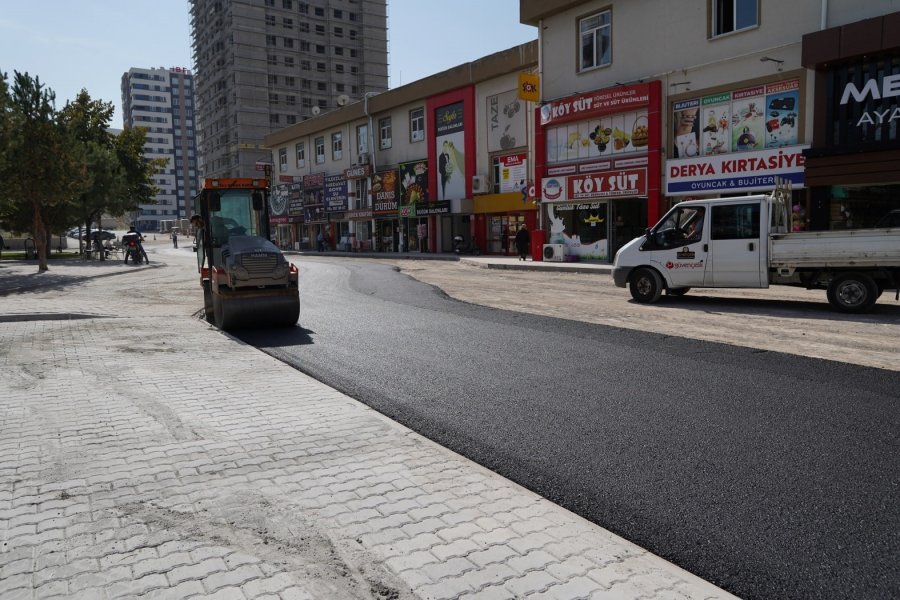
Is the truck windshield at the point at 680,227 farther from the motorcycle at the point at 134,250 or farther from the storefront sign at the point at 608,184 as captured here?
the motorcycle at the point at 134,250

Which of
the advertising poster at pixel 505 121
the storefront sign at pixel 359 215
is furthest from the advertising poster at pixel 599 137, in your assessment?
the storefront sign at pixel 359 215

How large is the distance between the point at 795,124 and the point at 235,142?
80.1m

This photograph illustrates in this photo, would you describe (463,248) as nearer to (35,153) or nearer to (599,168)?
(599,168)

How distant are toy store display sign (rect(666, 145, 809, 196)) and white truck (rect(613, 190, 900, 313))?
32.6 ft

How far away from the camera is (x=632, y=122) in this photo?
2675 cm

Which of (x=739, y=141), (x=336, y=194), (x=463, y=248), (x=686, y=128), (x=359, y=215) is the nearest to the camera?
(x=739, y=141)

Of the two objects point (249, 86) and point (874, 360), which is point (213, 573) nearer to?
point (874, 360)

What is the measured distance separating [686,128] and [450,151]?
60.3 ft

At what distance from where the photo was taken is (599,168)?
2797 centimetres

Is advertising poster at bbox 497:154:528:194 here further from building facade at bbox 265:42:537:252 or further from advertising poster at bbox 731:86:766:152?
advertising poster at bbox 731:86:766:152

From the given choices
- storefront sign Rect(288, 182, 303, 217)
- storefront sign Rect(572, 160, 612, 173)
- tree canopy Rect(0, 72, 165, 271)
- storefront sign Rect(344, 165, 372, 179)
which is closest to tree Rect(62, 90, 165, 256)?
tree canopy Rect(0, 72, 165, 271)

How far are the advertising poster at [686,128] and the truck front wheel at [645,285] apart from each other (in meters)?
12.7

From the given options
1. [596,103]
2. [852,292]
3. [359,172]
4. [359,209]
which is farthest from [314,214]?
[852,292]

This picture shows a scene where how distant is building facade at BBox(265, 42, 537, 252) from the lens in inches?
1437
